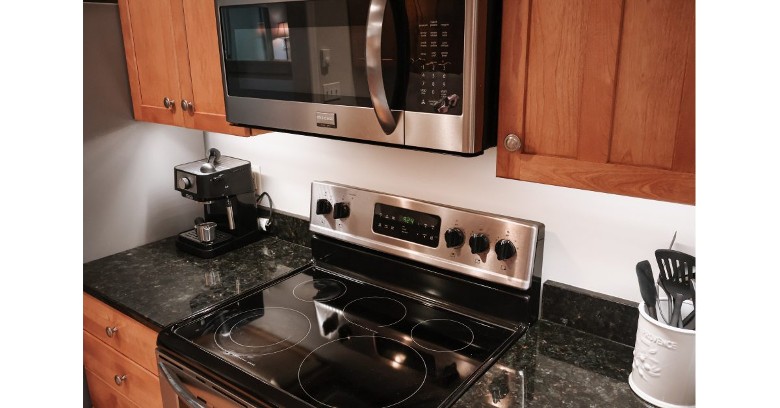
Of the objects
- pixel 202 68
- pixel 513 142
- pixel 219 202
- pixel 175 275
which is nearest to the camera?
pixel 513 142

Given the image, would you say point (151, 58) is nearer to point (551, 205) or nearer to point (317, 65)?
point (317, 65)

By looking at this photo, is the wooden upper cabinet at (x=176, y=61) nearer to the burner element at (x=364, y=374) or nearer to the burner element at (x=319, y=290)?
the burner element at (x=319, y=290)

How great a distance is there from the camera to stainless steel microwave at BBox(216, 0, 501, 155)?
3.42 ft

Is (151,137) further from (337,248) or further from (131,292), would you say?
(337,248)

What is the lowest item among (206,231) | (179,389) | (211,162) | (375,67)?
(179,389)

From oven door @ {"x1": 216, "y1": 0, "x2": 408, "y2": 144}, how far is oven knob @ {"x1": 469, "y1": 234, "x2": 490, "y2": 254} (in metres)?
0.40

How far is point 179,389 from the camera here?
1326 mm

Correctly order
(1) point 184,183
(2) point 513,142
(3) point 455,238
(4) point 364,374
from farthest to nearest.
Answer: (1) point 184,183 < (3) point 455,238 < (4) point 364,374 < (2) point 513,142

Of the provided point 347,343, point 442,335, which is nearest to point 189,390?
point 347,343

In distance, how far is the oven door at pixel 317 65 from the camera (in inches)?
43.3

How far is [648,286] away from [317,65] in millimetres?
878

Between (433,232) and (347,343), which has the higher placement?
(433,232)

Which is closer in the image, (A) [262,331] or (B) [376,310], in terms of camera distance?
(A) [262,331]
